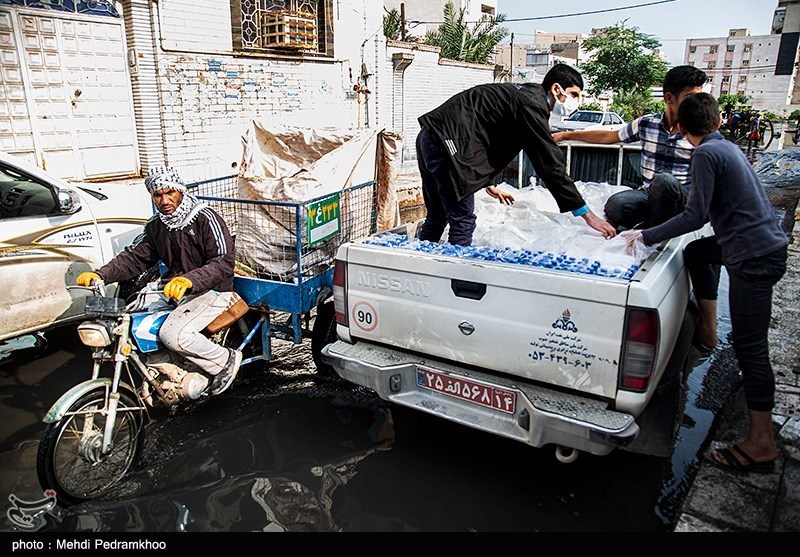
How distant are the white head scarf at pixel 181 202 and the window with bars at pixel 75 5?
5.82 meters

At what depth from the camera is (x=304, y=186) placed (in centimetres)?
434

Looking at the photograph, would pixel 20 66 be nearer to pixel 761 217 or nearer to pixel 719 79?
pixel 761 217

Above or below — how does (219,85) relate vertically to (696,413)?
above

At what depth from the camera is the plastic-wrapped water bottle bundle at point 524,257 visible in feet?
8.80

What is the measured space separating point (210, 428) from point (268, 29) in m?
8.97

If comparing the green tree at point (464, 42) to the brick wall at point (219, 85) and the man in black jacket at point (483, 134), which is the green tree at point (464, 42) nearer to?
the brick wall at point (219, 85)

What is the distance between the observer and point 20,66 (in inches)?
299

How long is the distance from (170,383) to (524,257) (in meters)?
2.26

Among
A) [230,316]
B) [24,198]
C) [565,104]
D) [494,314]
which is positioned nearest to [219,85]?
[24,198]

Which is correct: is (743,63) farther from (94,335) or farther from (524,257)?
(94,335)

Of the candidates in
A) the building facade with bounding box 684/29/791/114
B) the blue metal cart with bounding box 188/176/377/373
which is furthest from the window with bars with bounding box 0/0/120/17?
the building facade with bounding box 684/29/791/114

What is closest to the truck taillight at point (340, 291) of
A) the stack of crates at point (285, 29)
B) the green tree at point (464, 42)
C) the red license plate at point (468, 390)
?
the red license plate at point (468, 390)

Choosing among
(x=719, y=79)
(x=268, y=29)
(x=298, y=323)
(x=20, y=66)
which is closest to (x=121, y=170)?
(x=20, y=66)

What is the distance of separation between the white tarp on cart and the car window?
4.92 ft
